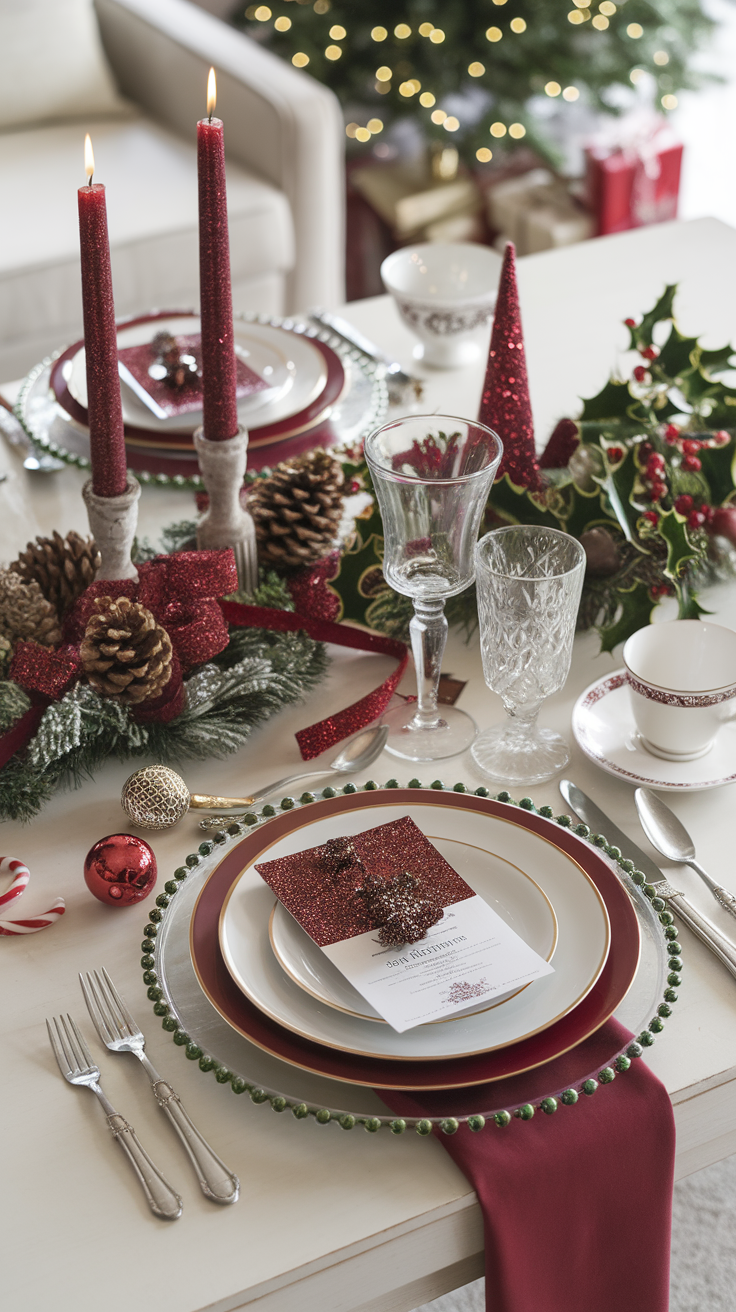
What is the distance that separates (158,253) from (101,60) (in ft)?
1.93

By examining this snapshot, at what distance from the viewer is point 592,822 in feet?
2.50

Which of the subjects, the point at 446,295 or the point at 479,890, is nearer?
the point at 479,890

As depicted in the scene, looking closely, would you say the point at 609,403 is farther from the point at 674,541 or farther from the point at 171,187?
the point at 171,187

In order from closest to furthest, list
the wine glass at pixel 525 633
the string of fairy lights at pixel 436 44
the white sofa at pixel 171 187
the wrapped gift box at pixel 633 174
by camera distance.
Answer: the wine glass at pixel 525 633, the white sofa at pixel 171 187, the string of fairy lights at pixel 436 44, the wrapped gift box at pixel 633 174

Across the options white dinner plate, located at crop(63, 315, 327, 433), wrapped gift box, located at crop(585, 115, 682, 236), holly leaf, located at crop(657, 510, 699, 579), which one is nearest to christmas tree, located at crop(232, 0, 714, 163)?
wrapped gift box, located at crop(585, 115, 682, 236)

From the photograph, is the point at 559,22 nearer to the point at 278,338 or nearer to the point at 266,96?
the point at 266,96

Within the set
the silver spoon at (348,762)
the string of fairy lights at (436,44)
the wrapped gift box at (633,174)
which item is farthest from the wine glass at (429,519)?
the wrapped gift box at (633,174)

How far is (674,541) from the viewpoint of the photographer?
881 mm

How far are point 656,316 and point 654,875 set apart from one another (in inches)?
24.3

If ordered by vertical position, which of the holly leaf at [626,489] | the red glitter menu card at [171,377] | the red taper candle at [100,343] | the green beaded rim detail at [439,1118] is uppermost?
the red taper candle at [100,343]

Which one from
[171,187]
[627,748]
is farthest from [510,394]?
[171,187]

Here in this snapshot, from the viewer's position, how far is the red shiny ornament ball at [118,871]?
71 cm

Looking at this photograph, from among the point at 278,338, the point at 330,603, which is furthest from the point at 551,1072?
the point at 278,338

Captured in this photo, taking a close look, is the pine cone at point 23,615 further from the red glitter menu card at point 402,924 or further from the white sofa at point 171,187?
the white sofa at point 171,187
